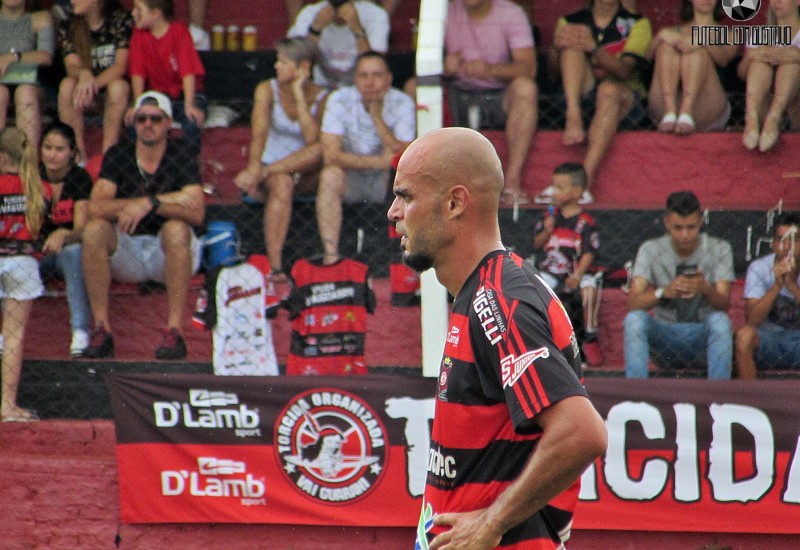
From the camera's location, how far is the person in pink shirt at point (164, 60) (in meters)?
7.14

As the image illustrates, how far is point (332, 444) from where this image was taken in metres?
5.54

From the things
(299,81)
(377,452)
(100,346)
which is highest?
(299,81)

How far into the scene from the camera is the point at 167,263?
632cm

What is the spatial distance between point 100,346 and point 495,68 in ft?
10.3

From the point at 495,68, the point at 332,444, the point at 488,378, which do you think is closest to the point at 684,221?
the point at 495,68

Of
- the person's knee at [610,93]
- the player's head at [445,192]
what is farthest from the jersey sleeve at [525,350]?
the person's knee at [610,93]

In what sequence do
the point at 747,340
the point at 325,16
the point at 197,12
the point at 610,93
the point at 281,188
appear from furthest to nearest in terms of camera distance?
the point at 197,12, the point at 325,16, the point at 610,93, the point at 281,188, the point at 747,340

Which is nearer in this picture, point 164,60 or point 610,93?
point 610,93

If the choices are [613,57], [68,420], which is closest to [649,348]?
[613,57]

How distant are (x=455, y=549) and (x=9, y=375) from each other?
14.9 feet

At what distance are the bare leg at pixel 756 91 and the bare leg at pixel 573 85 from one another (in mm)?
1061

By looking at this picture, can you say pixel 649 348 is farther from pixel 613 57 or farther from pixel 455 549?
pixel 455 549

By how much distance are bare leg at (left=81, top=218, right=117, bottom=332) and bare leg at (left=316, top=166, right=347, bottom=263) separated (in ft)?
4.32

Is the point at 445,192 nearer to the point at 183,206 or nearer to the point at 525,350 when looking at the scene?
the point at 525,350
